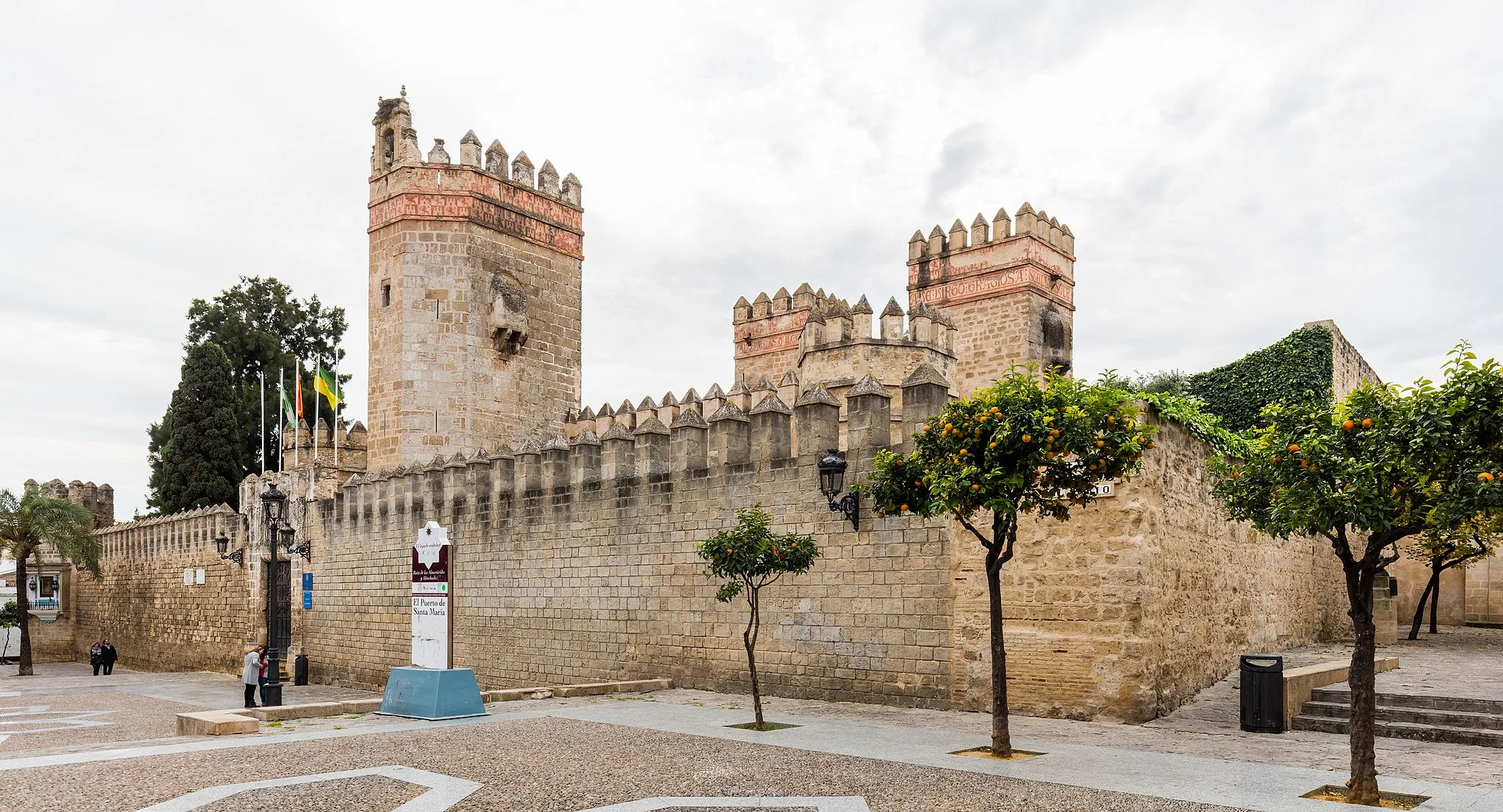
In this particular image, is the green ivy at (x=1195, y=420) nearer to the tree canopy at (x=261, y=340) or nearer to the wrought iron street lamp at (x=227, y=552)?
the wrought iron street lamp at (x=227, y=552)

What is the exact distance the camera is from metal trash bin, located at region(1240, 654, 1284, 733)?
32.8 feet

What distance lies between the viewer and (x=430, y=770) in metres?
8.34

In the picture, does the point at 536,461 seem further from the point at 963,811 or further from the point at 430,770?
the point at 963,811

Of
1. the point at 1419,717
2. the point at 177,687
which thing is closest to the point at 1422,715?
the point at 1419,717

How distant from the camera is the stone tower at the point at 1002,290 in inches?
1089

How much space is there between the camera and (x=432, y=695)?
11.9 meters

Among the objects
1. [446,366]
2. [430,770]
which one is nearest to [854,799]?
[430,770]

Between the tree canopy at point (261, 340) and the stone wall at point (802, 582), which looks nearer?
the stone wall at point (802, 582)

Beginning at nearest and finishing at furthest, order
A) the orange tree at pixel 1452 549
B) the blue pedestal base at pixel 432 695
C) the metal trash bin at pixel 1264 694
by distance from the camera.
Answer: the metal trash bin at pixel 1264 694, the blue pedestal base at pixel 432 695, the orange tree at pixel 1452 549

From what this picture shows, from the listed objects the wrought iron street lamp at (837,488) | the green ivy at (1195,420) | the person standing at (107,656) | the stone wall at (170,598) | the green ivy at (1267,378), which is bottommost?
the person standing at (107,656)

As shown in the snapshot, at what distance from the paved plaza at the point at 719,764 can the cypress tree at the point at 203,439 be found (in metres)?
24.2

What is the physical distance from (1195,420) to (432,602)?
8967 mm

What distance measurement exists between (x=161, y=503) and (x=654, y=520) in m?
28.3

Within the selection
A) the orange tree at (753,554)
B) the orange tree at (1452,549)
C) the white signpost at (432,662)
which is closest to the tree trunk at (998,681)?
the orange tree at (753,554)
